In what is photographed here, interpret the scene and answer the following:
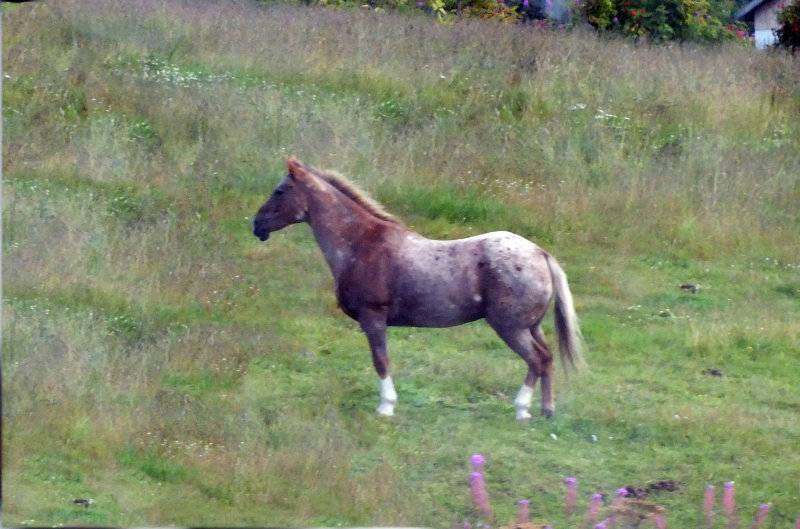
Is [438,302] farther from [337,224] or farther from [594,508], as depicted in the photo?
→ [594,508]

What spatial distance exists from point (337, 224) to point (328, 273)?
8.90 ft

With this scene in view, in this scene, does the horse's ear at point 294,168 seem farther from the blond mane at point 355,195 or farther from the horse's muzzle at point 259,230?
the horse's muzzle at point 259,230

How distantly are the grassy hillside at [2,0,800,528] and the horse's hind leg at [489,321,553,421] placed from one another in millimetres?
159

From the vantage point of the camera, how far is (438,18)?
58.1 feet

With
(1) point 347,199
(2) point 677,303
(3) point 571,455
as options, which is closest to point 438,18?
(2) point 677,303

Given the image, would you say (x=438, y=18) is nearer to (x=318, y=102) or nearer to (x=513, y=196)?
(x=318, y=102)

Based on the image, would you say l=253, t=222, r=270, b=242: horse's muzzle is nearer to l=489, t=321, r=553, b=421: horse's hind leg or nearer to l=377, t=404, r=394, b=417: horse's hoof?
l=377, t=404, r=394, b=417: horse's hoof

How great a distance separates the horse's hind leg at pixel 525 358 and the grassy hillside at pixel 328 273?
0.16m

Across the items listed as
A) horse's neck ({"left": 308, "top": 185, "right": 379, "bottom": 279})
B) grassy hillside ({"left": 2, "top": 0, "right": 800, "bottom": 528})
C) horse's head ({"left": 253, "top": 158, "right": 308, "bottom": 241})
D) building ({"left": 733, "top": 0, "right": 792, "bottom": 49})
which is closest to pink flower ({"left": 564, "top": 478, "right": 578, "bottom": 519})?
grassy hillside ({"left": 2, "top": 0, "right": 800, "bottom": 528})

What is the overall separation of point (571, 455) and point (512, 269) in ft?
4.21

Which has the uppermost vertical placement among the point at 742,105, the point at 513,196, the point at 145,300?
the point at 742,105

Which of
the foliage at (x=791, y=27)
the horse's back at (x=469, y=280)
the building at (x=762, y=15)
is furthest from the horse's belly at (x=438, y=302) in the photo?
the building at (x=762, y=15)

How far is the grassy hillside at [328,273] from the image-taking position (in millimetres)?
6477

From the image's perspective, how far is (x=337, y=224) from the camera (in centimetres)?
761
